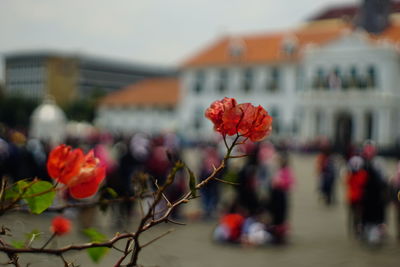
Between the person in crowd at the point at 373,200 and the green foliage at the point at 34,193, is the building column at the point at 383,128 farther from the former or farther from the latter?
the green foliage at the point at 34,193

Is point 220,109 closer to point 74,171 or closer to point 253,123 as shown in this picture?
point 253,123

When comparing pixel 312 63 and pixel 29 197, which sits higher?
pixel 312 63

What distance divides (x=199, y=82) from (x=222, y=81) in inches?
80.3

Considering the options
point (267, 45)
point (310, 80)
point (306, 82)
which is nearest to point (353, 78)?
point (310, 80)

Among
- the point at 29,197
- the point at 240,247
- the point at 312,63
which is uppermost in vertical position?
the point at 312,63

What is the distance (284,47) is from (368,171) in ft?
124

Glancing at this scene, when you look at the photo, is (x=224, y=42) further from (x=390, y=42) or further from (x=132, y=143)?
(x=132, y=143)

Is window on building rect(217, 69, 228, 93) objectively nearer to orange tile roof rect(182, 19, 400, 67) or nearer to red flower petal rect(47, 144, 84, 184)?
orange tile roof rect(182, 19, 400, 67)

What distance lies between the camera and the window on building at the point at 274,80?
45.8 m

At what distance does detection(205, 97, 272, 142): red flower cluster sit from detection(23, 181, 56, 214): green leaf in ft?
1.02

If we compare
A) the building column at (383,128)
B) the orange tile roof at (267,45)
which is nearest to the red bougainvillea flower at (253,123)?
the building column at (383,128)

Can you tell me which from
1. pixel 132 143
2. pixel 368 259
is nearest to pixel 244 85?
pixel 132 143

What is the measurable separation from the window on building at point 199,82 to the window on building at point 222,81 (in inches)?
57.5

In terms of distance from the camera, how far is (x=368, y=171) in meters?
8.83
